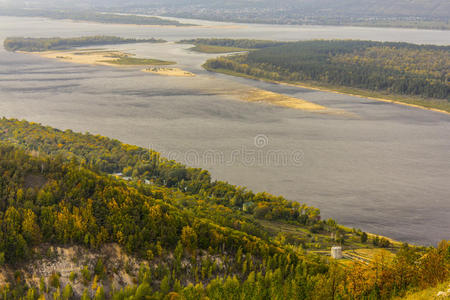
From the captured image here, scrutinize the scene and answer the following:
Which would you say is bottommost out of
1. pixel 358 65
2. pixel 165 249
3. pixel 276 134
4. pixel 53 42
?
pixel 165 249

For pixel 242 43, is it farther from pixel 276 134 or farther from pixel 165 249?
pixel 165 249

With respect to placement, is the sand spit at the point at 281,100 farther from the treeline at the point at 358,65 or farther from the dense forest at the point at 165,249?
the dense forest at the point at 165,249

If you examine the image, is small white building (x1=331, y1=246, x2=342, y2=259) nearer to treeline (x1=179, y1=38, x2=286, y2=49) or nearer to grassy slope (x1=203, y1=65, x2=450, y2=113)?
grassy slope (x1=203, y1=65, x2=450, y2=113)

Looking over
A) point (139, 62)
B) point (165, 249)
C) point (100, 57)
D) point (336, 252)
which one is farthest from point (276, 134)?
point (100, 57)

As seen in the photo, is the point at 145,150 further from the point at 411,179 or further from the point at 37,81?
the point at 37,81

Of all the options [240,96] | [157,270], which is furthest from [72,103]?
[157,270]

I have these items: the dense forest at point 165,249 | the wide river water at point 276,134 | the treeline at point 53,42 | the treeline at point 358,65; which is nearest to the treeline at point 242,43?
the treeline at point 358,65

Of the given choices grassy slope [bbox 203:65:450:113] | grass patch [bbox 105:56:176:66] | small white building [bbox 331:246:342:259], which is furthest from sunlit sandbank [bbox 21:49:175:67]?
small white building [bbox 331:246:342:259]
